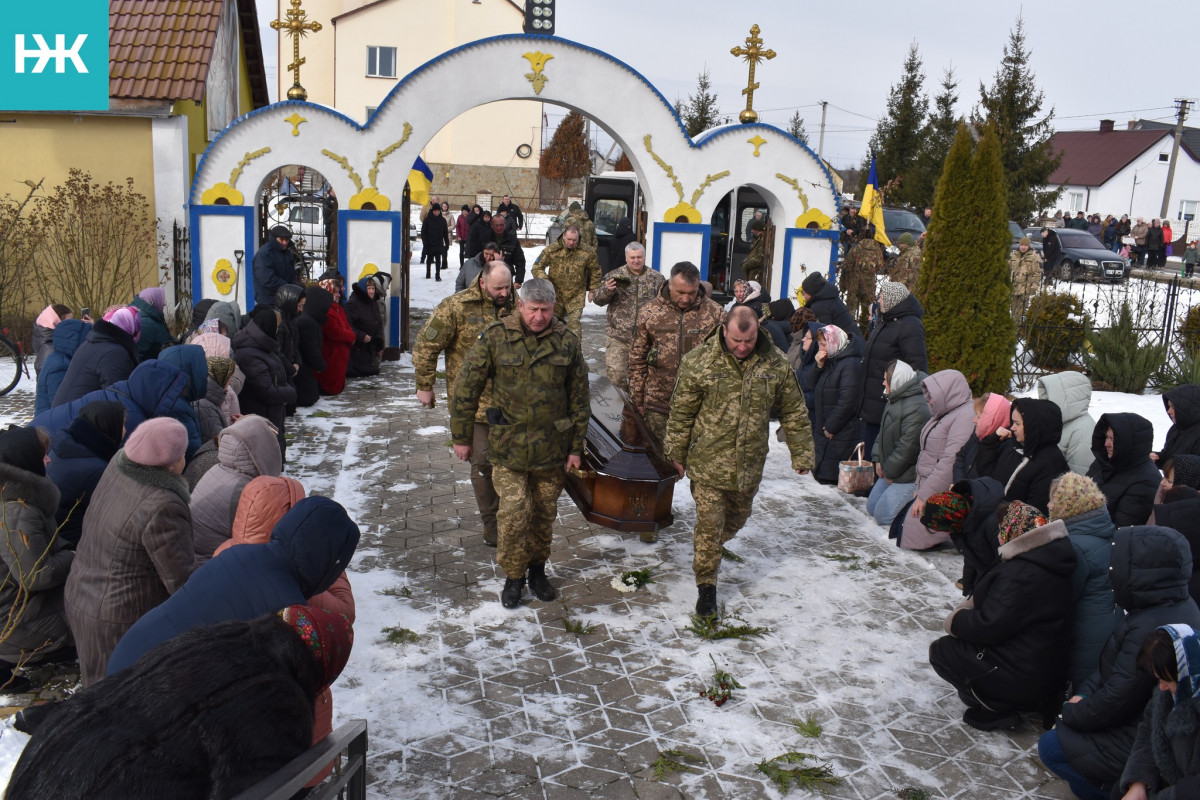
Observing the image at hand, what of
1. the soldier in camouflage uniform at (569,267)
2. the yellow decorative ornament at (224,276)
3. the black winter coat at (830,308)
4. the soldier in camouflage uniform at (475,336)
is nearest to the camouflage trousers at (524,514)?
the soldier in camouflage uniform at (475,336)

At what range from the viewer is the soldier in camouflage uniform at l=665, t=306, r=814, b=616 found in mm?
5855

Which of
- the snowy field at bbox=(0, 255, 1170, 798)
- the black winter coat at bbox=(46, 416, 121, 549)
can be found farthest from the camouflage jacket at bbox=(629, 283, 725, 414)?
the black winter coat at bbox=(46, 416, 121, 549)

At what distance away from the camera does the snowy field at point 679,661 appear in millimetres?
4578

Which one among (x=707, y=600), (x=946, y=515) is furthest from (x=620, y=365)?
(x=946, y=515)

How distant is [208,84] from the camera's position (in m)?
15.8

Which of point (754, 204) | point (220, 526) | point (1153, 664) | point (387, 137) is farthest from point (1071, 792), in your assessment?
point (754, 204)

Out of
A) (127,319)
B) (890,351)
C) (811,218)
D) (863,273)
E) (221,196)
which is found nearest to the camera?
(127,319)

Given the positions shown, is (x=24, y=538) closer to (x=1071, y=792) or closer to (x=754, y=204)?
(x=1071, y=792)

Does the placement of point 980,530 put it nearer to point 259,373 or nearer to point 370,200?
point 259,373

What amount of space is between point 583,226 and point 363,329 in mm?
2997

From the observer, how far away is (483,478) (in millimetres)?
6859

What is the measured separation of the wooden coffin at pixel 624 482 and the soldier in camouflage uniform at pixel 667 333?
1.88ft

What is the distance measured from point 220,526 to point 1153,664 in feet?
13.3

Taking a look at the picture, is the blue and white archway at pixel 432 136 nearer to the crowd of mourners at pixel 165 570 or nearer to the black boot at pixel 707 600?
the crowd of mourners at pixel 165 570
